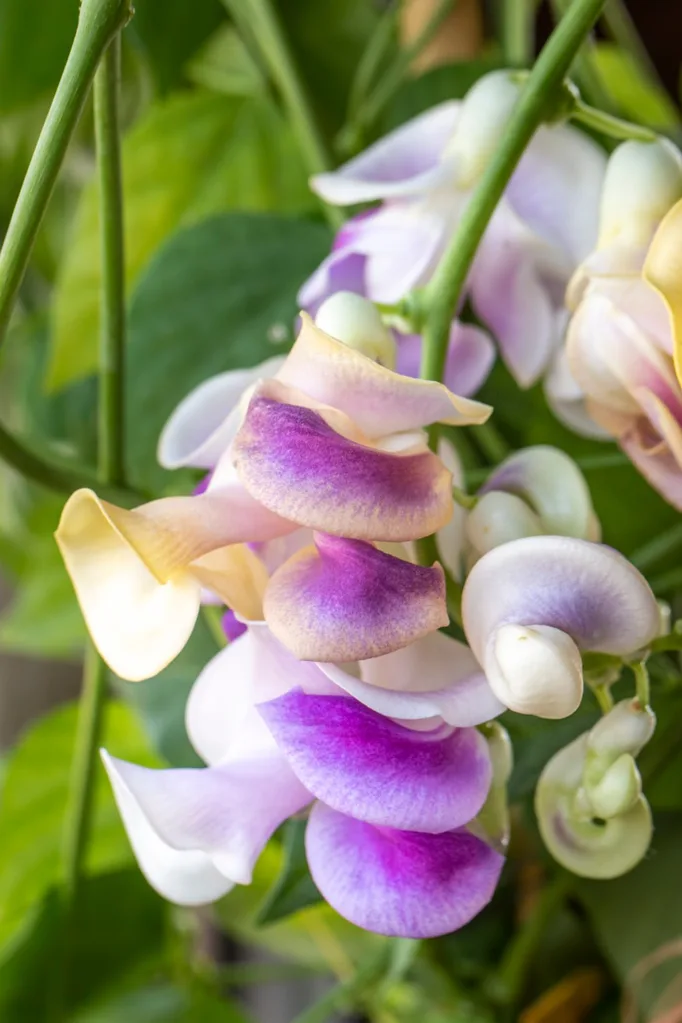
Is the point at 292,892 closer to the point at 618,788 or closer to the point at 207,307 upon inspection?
the point at 618,788

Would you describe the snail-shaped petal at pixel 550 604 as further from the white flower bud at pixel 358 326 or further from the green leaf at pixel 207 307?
the green leaf at pixel 207 307

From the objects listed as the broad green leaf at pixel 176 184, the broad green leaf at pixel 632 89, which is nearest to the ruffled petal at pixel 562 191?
the broad green leaf at pixel 176 184

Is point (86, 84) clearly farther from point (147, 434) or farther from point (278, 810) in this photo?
point (147, 434)

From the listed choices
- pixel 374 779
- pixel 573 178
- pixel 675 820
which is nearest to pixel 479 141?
pixel 573 178

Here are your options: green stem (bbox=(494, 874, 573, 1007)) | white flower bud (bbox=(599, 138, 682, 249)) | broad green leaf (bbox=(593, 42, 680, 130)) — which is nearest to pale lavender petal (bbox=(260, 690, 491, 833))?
white flower bud (bbox=(599, 138, 682, 249))

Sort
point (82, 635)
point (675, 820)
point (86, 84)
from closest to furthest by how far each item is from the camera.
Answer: point (86, 84) → point (675, 820) → point (82, 635)

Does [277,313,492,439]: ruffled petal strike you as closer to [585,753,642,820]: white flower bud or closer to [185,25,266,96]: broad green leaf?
[585,753,642,820]: white flower bud
